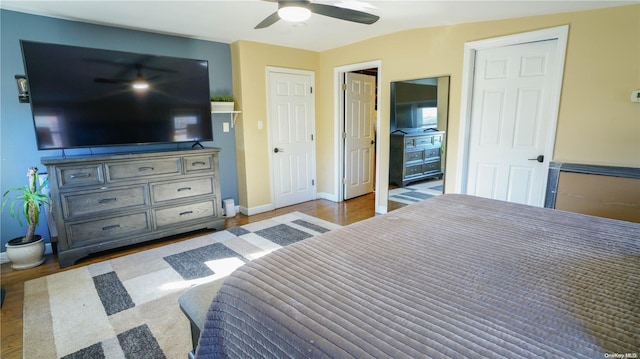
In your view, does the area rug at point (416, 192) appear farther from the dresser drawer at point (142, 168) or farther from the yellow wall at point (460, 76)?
the dresser drawer at point (142, 168)

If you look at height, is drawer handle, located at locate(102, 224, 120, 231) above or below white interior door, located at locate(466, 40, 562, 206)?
below

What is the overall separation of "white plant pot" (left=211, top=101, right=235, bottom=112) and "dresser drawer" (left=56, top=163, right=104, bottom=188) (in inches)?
57.9

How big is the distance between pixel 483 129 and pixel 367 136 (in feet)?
7.16

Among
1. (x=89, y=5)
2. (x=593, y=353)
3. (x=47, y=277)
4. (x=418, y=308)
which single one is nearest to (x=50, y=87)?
(x=89, y=5)

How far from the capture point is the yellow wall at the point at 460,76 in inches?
97.4

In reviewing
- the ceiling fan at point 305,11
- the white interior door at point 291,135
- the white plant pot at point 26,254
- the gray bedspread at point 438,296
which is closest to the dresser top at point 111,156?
the white plant pot at point 26,254

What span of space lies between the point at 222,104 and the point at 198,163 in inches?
35.7

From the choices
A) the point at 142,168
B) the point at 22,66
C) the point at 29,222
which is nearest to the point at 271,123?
the point at 142,168

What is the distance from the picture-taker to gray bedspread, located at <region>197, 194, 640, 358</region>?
30.4 inches

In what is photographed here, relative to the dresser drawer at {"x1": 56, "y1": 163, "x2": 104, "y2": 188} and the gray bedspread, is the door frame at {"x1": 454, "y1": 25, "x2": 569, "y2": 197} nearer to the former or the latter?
the gray bedspread

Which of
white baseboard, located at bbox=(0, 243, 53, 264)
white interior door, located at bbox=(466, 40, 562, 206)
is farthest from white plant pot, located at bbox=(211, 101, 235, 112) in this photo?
white interior door, located at bbox=(466, 40, 562, 206)

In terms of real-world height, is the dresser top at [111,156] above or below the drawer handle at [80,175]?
above

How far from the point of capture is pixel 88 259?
304cm

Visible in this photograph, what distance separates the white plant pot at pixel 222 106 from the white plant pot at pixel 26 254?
2233mm
